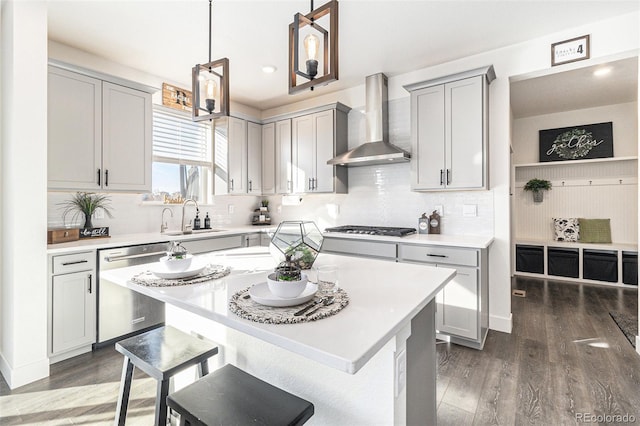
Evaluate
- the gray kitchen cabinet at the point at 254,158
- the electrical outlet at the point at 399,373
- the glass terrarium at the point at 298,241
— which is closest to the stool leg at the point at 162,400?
the glass terrarium at the point at 298,241

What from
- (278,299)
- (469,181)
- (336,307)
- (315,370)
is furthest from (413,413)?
(469,181)

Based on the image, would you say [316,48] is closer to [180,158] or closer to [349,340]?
[349,340]

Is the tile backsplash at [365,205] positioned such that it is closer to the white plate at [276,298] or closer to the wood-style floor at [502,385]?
the wood-style floor at [502,385]

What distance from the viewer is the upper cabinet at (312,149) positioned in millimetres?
3914

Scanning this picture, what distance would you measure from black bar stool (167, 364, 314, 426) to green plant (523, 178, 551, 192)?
5787 mm

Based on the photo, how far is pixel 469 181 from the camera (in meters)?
3.03

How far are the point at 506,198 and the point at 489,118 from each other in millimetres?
804

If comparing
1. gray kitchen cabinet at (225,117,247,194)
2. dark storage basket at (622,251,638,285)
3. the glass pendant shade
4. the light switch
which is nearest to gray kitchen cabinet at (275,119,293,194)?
gray kitchen cabinet at (225,117,247,194)

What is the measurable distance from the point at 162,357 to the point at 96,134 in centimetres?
240

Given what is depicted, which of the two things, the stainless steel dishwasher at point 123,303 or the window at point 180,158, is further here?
the window at point 180,158

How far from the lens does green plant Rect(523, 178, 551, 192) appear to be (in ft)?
17.6

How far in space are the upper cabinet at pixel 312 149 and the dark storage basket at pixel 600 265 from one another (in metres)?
3.92

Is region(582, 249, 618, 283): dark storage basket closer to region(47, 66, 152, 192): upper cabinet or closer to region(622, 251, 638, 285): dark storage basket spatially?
region(622, 251, 638, 285): dark storage basket

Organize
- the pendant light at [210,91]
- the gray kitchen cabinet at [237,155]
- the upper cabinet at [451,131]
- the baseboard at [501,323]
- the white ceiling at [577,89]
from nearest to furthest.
→ the pendant light at [210,91] → the upper cabinet at [451,131] → the baseboard at [501,323] → the white ceiling at [577,89] → the gray kitchen cabinet at [237,155]
